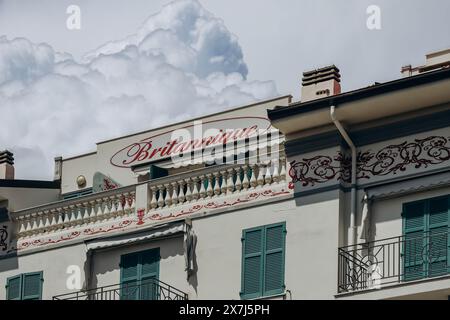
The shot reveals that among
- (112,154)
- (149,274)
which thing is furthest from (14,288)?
(112,154)

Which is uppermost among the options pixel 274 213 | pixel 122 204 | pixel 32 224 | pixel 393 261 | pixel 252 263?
pixel 122 204

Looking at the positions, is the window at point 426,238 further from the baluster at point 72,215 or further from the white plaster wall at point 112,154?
the baluster at point 72,215

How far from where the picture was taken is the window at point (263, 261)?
46.6 m

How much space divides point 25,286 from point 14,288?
27 cm

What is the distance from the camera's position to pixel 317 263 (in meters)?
46.1

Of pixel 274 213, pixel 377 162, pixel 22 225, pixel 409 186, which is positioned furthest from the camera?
pixel 22 225

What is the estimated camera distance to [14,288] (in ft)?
166

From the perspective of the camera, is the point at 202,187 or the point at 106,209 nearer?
the point at 202,187

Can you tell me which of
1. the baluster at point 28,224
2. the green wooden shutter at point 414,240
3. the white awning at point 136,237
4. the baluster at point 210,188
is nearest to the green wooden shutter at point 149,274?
the white awning at point 136,237

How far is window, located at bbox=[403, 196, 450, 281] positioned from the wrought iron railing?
18.0 feet

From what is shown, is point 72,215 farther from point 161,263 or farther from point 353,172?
point 353,172

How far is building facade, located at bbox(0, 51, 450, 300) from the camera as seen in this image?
1796 inches

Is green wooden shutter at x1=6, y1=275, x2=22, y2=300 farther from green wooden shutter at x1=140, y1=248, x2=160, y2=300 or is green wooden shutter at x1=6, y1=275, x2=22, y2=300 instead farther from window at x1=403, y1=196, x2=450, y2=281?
window at x1=403, y1=196, x2=450, y2=281

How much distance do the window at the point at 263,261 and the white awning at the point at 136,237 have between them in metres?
1.84
